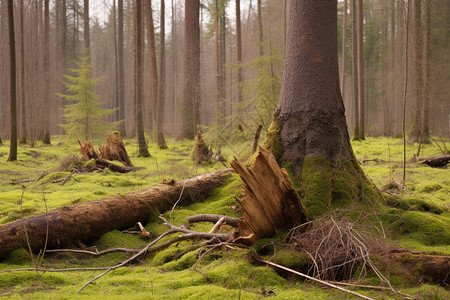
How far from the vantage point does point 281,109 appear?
188 inches

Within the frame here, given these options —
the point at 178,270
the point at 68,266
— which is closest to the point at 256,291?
the point at 178,270

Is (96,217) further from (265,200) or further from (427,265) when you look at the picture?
(427,265)

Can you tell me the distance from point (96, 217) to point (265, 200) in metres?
2.14

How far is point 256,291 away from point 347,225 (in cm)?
109

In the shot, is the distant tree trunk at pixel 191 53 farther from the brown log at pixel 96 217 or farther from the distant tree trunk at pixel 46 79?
the brown log at pixel 96 217

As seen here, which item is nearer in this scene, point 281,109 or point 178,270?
point 178,270

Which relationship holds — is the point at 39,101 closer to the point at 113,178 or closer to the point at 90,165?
the point at 90,165

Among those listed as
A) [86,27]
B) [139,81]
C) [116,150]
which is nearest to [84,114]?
[139,81]

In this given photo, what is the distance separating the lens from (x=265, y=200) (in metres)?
3.45

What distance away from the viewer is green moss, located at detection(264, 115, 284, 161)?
4.66 meters

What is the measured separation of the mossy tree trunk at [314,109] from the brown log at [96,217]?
1677 mm

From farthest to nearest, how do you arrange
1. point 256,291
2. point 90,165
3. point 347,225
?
point 90,165 → point 347,225 → point 256,291

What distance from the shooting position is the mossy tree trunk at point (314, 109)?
4.39 meters

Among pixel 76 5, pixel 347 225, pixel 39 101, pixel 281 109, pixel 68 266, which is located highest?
→ pixel 76 5
